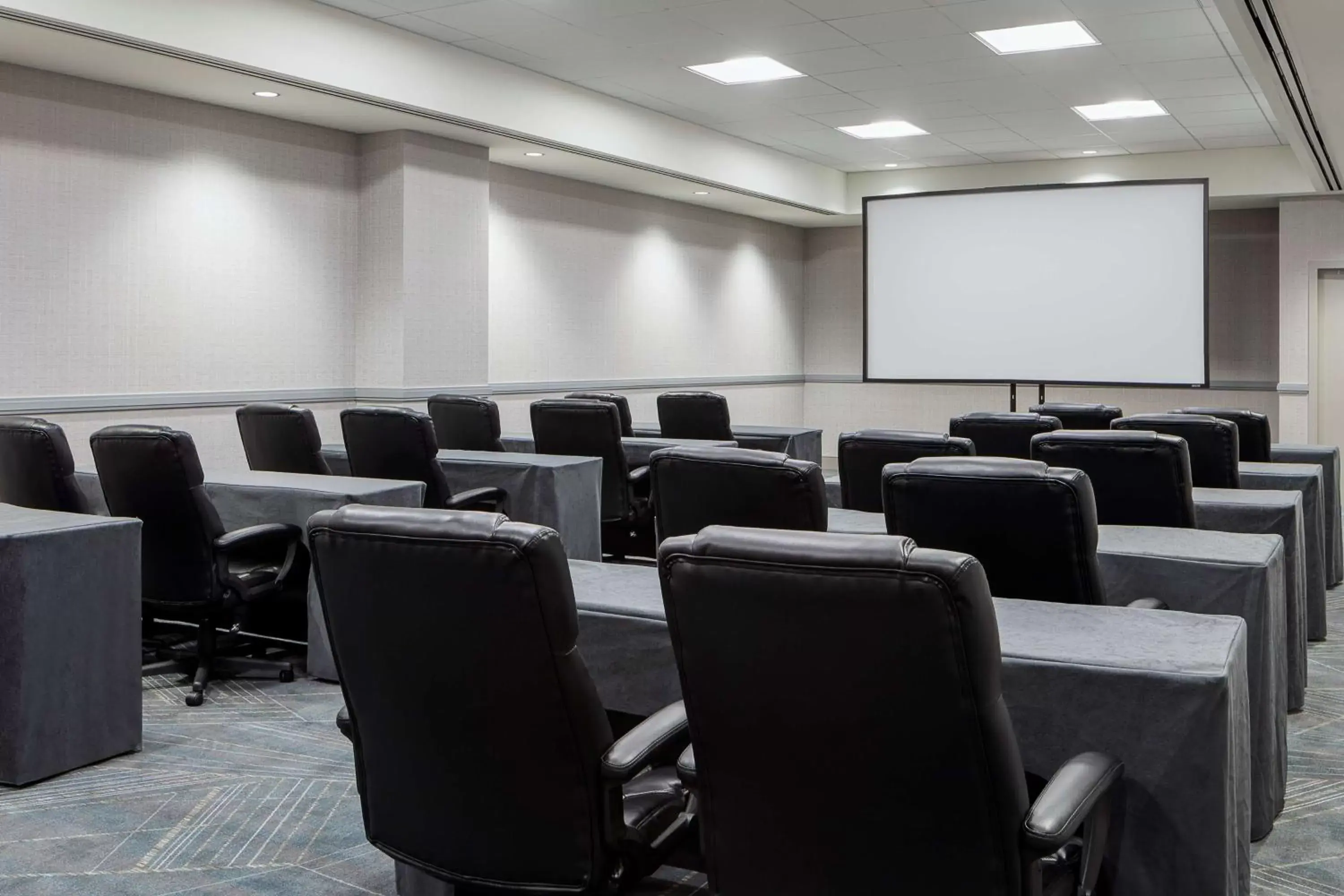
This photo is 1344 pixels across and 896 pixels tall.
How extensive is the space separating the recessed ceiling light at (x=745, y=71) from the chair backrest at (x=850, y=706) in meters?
6.27

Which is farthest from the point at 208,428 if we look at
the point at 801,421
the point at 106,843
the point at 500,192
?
the point at 801,421

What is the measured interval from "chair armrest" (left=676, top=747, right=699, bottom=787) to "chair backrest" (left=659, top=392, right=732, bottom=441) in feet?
16.3

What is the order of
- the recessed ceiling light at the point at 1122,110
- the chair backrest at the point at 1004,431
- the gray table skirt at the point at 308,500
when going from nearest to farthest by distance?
the gray table skirt at the point at 308,500, the chair backrest at the point at 1004,431, the recessed ceiling light at the point at 1122,110

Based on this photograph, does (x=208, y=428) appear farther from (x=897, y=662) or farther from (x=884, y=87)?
(x=897, y=662)

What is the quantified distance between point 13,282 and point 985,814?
5.55 metres

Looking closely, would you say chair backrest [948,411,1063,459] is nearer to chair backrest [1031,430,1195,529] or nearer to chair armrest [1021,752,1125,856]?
chair backrest [1031,430,1195,529]

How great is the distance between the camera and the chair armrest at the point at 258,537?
3.67m

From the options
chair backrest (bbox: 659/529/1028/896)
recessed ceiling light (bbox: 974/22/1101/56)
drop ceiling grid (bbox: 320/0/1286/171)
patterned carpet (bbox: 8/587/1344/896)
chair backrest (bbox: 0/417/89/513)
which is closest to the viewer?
chair backrest (bbox: 659/529/1028/896)

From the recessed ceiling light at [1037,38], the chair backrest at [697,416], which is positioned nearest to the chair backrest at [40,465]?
the chair backrest at [697,416]

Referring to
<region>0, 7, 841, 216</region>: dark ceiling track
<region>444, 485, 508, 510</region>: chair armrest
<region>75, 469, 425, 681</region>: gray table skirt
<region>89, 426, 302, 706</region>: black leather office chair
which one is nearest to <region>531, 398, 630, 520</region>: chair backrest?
<region>444, 485, 508, 510</region>: chair armrest

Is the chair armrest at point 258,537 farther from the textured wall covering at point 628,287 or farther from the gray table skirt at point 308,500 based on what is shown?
the textured wall covering at point 628,287

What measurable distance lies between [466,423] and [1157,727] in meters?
4.56

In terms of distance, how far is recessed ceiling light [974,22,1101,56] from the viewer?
657 cm

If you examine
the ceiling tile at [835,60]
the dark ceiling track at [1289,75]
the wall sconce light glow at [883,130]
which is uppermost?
the wall sconce light glow at [883,130]
